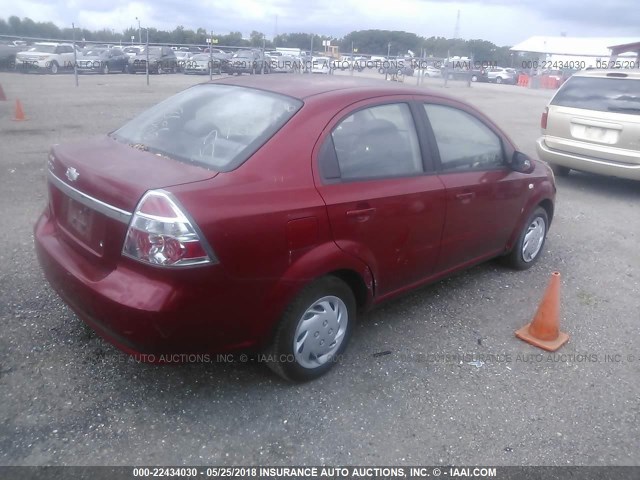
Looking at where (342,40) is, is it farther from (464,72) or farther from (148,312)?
(148,312)

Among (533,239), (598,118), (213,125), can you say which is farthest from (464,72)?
(213,125)

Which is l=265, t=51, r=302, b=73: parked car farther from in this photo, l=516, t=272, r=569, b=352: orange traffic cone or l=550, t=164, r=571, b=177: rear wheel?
l=516, t=272, r=569, b=352: orange traffic cone

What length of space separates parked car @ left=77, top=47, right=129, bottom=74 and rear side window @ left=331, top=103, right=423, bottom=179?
1057 inches

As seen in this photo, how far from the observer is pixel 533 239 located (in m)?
4.99

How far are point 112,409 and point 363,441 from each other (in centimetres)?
131

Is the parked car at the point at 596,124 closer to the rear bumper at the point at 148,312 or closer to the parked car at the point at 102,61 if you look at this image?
the rear bumper at the point at 148,312

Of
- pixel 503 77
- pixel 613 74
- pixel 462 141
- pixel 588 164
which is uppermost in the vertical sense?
pixel 503 77

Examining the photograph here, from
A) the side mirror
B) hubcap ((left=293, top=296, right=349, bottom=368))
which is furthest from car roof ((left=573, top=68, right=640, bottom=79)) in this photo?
hubcap ((left=293, top=296, right=349, bottom=368))

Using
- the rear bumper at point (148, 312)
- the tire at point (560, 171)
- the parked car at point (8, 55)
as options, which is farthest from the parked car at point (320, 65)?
the rear bumper at point (148, 312)

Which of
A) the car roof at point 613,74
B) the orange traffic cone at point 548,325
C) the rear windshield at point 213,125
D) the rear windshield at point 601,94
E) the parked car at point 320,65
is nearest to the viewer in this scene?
the rear windshield at point 213,125

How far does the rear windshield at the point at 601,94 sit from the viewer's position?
7.38m

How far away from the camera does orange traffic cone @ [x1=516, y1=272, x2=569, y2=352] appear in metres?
3.74

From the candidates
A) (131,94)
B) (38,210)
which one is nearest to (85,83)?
(131,94)

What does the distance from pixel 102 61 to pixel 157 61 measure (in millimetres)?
2627
